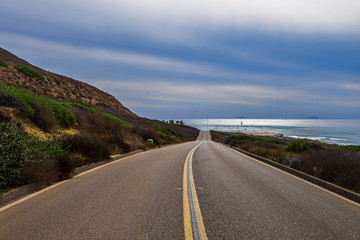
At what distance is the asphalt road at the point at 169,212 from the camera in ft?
12.5

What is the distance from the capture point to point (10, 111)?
34.0 feet

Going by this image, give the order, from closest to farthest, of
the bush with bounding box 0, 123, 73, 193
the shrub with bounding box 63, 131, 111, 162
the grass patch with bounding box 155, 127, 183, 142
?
the bush with bounding box 0, 123, 73, 193
the shrub with bounding box 63, 131, 111, 162
the grass patch with bounding box 155, 127, 183, 142

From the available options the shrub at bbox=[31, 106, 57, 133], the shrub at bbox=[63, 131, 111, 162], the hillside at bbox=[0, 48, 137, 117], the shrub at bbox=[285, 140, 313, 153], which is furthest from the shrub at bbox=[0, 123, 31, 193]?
the hillside at bbox=[0, 48, 137, 117]

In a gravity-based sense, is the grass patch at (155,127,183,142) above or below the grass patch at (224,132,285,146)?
above

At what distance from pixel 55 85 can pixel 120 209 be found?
4550cm

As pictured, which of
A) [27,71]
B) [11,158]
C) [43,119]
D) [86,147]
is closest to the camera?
[11,158]

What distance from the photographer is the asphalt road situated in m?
3.80

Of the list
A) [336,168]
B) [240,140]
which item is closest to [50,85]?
[240,140]

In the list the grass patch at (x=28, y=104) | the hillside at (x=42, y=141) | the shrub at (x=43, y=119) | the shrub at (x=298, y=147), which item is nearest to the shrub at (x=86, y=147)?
the hillside at (x=42, y=141)

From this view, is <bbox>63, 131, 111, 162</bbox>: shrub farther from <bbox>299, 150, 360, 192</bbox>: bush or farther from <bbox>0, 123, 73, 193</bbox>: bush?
<bbox>299, 150, 360, 192</bbox>: bush

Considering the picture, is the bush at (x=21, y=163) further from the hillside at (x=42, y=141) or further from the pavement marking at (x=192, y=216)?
the pavement marking at (x=192, y=216)

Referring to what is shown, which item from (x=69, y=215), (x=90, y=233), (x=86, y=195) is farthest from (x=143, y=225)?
(x=86, y=195)

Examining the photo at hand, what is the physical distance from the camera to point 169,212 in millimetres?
4734

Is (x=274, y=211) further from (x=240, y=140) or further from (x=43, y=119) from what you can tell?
(x=240, y=140)
